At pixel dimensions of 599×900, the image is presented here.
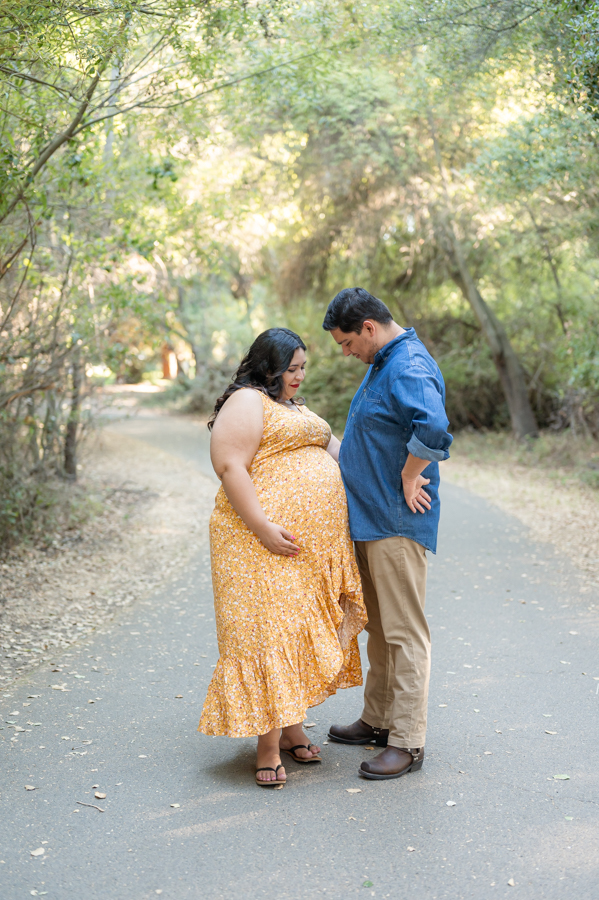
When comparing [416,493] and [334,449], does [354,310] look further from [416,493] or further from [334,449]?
[416,493]

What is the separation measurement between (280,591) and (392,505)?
24.0 inches

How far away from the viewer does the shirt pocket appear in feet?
11.9

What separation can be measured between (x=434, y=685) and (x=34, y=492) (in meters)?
4.85

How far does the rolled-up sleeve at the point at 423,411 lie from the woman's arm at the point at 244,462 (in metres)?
0.62

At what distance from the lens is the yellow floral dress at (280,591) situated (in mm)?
3498

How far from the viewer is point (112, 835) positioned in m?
3.12

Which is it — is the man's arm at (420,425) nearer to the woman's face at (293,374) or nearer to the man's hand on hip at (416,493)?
the man's hand on hip at (416,493)

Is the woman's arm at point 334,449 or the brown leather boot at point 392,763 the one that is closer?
the brown leather boot at point 392,763

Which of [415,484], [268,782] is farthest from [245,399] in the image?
[268,782]

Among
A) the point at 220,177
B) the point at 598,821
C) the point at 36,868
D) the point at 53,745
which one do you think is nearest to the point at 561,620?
the point at 598,821

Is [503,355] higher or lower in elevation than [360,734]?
higher

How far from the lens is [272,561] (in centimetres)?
354

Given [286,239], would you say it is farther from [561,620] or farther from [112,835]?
[112,835]

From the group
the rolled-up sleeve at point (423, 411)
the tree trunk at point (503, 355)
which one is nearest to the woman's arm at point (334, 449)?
the rolled-up sleeve at point (423, 411)
